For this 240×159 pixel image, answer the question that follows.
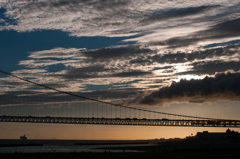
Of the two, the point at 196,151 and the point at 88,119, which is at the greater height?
the point at 88,119

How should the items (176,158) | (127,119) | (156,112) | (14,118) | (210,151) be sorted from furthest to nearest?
(156,112) → (127,119) → (14,118) → (210,151) → (176,158)

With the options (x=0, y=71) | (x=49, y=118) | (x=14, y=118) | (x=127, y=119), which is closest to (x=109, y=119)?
(x=127, y=119)

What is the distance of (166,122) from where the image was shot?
13600 cm

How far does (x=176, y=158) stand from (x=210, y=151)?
49.4ft

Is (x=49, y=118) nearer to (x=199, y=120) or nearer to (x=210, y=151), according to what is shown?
(x=199, y=120)

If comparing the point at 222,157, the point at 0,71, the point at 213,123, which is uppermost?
the point at 0,71

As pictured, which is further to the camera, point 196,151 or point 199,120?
point 199,120

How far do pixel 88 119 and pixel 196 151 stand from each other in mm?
73235

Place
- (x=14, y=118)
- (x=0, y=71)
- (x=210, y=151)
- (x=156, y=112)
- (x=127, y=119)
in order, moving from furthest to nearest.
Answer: (x=156, y=112)
(x=127, y=119)
(x=14, y=118)
(x=0, y=71)
(x=210, y=151)

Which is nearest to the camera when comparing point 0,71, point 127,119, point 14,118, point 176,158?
point 176,158

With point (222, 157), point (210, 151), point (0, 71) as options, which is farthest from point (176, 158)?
point (0, 71)

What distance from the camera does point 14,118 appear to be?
393ft

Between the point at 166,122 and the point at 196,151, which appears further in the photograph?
the point at 166,122

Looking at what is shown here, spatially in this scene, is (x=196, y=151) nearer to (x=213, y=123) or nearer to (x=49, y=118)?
(x=49, y=118)
